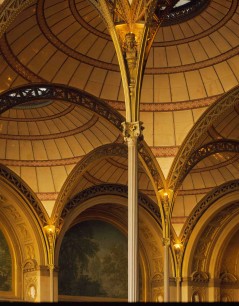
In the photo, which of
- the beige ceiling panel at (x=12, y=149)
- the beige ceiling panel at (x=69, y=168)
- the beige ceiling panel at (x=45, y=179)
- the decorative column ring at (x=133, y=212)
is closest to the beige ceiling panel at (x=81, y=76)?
the beige ceiling panel at (x=69, y=168)

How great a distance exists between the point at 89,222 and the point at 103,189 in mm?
2372

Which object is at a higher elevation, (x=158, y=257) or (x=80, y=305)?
(x=158, y=257)

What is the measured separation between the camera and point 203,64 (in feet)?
79.9

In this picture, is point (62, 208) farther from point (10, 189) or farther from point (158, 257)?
point (158, 257)

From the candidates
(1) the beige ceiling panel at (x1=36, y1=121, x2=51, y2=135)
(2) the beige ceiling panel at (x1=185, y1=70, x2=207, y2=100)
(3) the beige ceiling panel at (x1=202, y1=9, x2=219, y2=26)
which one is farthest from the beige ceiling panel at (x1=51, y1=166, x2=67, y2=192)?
(3) the beige ceiling panel at (x1=202, y1=9, x2=219, y2=26)

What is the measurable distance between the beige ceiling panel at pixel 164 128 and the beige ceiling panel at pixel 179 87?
68 centimetres

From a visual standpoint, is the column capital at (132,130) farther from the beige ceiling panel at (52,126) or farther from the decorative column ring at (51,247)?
the decorative column ring at (51,247)

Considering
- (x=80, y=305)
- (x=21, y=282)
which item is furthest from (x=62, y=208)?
(x=80, y=305)

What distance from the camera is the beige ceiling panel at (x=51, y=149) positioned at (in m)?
29.1

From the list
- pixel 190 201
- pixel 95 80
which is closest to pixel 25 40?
pixel 95 80

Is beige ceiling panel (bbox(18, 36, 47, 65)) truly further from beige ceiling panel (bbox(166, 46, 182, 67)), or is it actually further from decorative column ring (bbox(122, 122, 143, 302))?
decorative column ring (bbox(122, 122, 143, 302))

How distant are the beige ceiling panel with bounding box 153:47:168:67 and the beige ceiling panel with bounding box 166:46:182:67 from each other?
0.12m

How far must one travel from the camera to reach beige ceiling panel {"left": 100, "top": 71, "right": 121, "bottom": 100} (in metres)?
24.7

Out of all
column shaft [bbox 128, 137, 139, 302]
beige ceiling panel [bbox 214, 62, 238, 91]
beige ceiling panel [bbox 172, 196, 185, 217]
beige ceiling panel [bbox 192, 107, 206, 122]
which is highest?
beige ceiling panel [bbox 214, 62, 238, 91]
